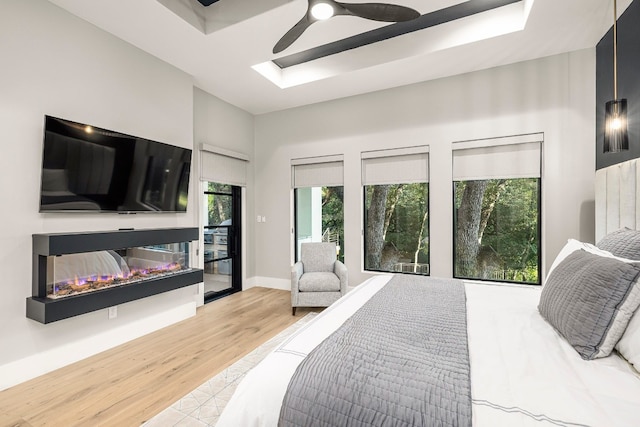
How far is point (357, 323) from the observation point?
153 centimetres

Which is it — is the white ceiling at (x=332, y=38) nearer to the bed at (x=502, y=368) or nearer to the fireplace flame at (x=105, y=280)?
the bed at (x=502, y=368)

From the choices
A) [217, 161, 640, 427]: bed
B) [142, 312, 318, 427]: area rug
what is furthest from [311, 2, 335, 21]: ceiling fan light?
[142, 312, 318, 427]: area rug

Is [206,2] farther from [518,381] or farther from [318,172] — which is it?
[518,381]

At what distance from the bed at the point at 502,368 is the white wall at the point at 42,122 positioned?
230 cm

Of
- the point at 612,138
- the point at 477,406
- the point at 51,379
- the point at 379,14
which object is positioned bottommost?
the point at 51,379

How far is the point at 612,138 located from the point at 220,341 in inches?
146

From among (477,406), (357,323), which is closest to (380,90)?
(357,323)

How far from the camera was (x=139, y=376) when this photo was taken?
94.1 inches

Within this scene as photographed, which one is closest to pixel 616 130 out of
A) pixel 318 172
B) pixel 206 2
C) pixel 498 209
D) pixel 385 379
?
pixel 498 209

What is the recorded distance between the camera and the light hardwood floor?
1.96m

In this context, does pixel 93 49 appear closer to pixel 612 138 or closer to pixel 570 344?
pixel 570 344

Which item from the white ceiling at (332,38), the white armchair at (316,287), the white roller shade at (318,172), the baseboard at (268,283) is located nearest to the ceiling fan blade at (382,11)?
the white ceiling at (332,38)

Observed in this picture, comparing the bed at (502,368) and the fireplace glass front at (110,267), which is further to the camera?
the fireplace glass front at (110,267)

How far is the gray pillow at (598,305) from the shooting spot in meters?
1.20
